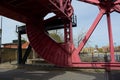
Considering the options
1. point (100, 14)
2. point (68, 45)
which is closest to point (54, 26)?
point (68, 45)

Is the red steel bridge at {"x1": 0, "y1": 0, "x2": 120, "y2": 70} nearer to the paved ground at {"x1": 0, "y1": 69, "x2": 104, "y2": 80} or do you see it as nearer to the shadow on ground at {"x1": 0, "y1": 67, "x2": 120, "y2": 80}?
the shadow on ground at {"x1": 0, "y1": 67, "x2": 120, "y2": 80}

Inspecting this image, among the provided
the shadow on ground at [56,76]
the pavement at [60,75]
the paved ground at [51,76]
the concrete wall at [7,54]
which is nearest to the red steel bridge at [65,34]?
the pavement at [60,75]

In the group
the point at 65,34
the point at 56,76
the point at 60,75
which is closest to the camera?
the point at 56,76

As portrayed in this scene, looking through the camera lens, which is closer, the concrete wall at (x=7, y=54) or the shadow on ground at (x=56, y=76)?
the shadow on ground at (x=56, y=76)

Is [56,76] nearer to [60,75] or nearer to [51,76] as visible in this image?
[51,76]

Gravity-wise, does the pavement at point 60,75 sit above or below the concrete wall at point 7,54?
below

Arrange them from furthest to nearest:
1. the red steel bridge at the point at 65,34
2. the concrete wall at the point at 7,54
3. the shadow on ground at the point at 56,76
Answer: the concrete wall at the point at 7,54
the red steel bridge at the point at 65,34
the shadow on ground at the point at 56,76

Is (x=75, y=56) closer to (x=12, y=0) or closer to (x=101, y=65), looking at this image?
(x=101, y=65)

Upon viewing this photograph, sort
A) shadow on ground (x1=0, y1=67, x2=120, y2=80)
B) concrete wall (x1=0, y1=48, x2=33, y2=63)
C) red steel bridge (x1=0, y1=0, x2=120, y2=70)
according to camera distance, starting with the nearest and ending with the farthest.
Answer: shadow on ground (x1=0, y1=67, x2=120, y2=80)
red steel bridge (x1=0, y1=0, x2=120, y2=70)
concrete wall (x1=0, y1=48, x2=33, y2=63)

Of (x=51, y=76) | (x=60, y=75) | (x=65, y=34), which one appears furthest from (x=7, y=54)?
(x=51, y=76)

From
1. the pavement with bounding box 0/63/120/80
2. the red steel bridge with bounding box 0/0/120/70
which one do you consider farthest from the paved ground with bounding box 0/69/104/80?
the red steel bridge with bounding box 0/0/120/70

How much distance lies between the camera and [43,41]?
73.8ft

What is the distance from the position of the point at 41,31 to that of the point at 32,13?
93.8 inches

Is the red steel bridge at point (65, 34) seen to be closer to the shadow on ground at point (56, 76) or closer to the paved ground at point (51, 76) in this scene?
the shadow on ground at point (56, 76)
